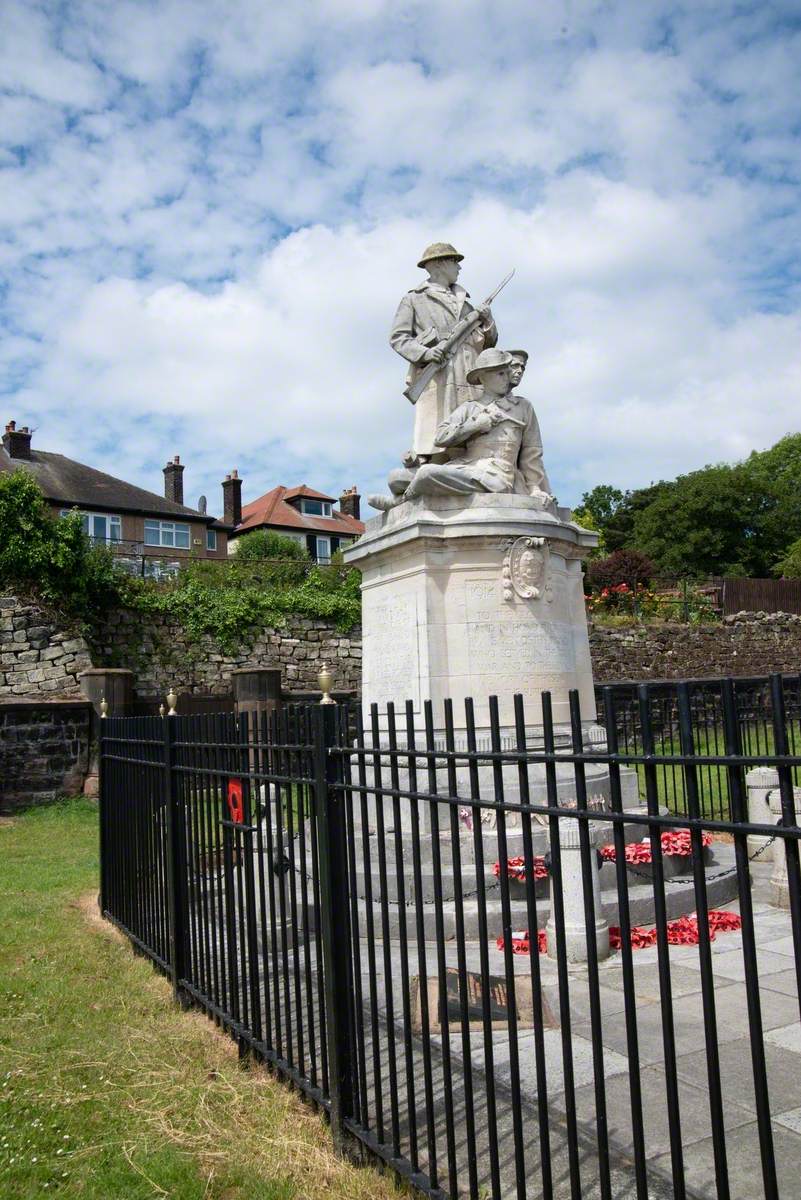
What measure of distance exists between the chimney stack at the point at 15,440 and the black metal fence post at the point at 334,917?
42.1m

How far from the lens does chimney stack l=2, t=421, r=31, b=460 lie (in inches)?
1617

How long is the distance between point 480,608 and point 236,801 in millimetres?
3578

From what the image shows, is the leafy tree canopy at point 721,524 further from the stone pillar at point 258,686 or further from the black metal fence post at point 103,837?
the black metal fence post at point 103,837

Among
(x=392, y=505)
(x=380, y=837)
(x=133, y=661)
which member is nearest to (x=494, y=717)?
(x=380, y=837)

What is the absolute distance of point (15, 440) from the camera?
41.1 meters

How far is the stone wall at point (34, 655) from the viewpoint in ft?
57.0

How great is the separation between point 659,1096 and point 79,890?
593 cm

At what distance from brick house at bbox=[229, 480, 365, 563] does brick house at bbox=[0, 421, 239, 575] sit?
4.36 m

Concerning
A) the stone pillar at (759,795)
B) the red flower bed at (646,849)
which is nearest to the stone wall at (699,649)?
the stone pillar at (759,795)

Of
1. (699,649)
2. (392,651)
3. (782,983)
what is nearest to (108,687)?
(392,651)

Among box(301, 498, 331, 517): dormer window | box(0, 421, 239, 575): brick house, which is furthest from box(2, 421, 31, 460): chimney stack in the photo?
box(301, 498, 331, 517): dormer window

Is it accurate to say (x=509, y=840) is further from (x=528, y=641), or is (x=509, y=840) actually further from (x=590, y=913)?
(x=590, y=913)

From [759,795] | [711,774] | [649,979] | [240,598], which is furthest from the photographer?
[240,598]

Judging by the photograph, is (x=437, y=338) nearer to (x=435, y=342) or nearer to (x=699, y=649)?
(x=435, y=342)
